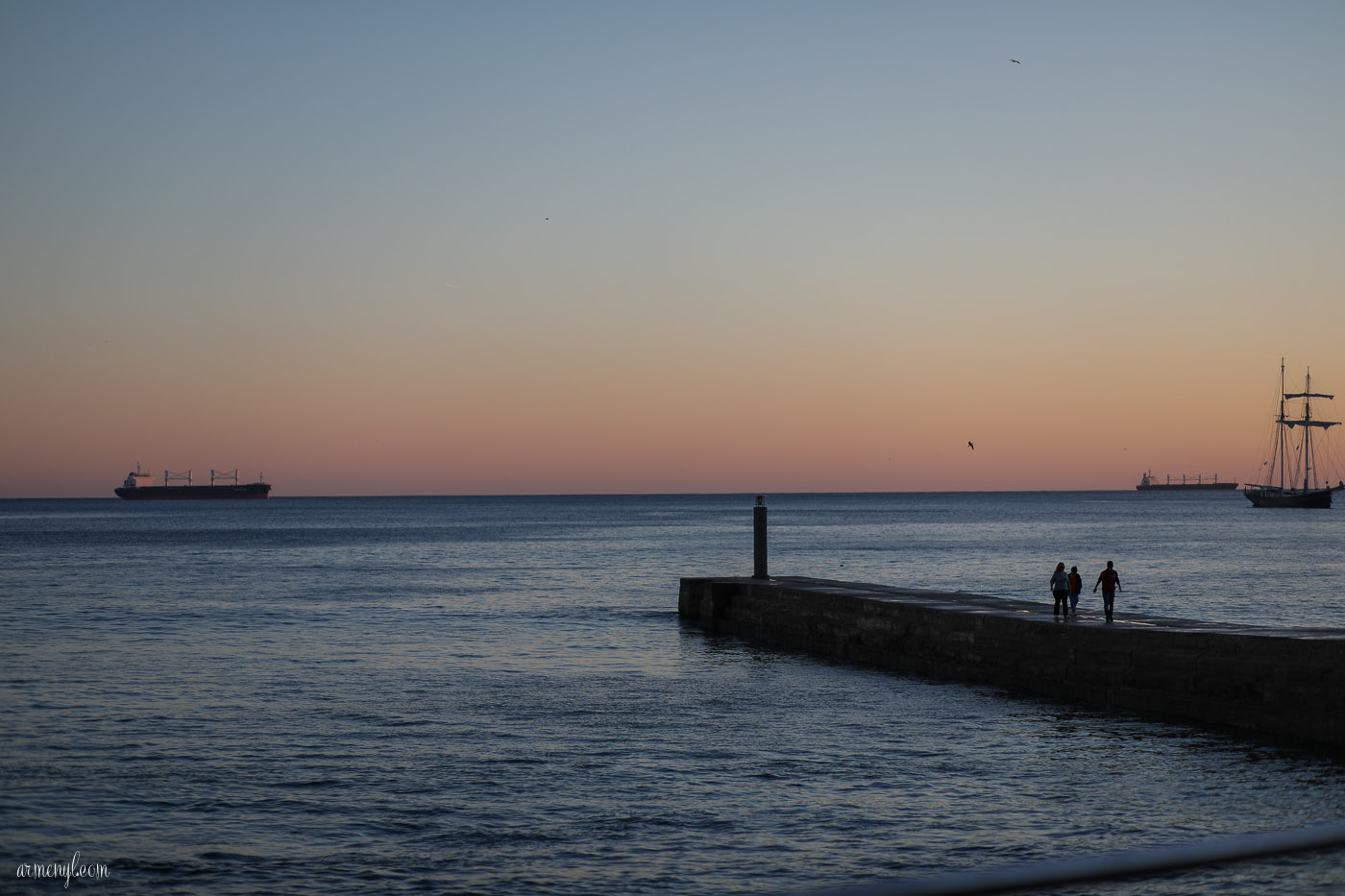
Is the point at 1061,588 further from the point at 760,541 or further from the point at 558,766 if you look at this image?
the point at 760,541

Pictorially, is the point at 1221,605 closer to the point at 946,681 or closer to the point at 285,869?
the point at 946,681

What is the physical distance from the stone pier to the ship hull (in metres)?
169

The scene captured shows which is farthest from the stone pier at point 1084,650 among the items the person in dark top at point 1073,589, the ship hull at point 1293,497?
the ship hull at point 1293,497

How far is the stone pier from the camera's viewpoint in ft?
58.9

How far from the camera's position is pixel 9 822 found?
14422 mm

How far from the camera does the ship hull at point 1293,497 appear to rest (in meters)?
179

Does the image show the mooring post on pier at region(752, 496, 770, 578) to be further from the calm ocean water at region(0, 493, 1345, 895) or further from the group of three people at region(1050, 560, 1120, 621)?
the group of three people at region(1050, 560, 1120, 621)

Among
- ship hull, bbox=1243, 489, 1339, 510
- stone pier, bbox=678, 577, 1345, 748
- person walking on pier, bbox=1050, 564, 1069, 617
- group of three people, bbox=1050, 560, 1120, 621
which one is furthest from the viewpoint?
ship hull, bbox=1243, 489, 1339, 510

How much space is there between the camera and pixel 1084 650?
895 inches

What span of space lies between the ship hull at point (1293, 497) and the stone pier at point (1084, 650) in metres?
169

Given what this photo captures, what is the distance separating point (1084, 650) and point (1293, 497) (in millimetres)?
181420

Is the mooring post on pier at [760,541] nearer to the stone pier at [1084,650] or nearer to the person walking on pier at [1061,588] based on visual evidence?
the stone pier at [1084,650]

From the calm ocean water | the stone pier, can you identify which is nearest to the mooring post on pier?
the stone pier

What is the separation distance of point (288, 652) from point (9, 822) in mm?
17365
